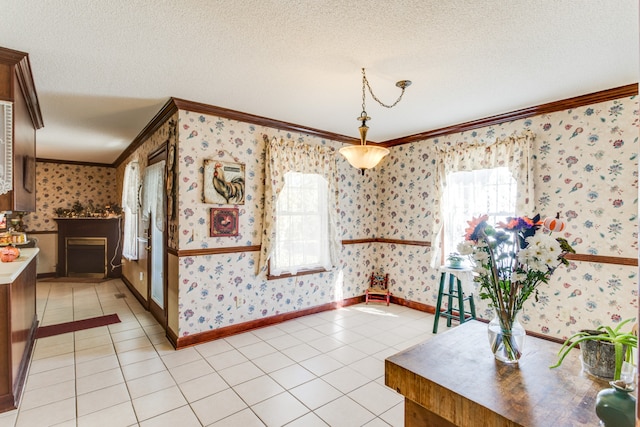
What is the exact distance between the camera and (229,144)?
11.7 ft

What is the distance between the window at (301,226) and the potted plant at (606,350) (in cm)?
312

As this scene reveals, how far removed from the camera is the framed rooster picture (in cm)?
340

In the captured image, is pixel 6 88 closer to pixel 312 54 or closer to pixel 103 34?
pixel 103 34

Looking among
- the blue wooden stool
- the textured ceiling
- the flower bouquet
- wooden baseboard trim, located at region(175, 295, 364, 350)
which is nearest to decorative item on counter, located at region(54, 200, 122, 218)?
the textured ceiling

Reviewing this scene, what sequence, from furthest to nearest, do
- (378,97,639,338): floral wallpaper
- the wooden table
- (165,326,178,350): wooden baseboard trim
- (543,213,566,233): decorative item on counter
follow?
(165,326,178,350): wooden baseboard trim, (378,97,639,338): floral wallpaper, (543,213,566,233): decorative item on counter, the wooden table

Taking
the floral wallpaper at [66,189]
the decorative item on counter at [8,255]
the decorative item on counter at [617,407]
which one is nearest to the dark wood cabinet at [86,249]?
the floral wallpaper at [66,189]

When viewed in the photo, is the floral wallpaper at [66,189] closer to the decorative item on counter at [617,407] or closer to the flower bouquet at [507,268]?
the flower bouquet at [507,268]

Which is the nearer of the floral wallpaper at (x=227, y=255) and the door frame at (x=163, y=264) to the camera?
the floral wallpaper at (x=227, y=255)

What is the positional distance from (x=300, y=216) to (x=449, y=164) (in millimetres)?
2043

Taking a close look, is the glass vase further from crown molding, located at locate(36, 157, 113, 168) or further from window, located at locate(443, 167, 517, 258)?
crown molding, located at locate(36, 157, 113, 168)

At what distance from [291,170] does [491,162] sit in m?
2.36

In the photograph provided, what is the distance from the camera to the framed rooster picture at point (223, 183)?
11.2ft

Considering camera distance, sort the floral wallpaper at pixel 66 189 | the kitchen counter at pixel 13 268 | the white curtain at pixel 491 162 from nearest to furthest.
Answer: the kitchen counter at pixel 13 268 < the white curtain at pixel 491 162 < the floral wallpaper at pixel 66 189

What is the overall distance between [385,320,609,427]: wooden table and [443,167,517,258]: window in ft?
7.72
